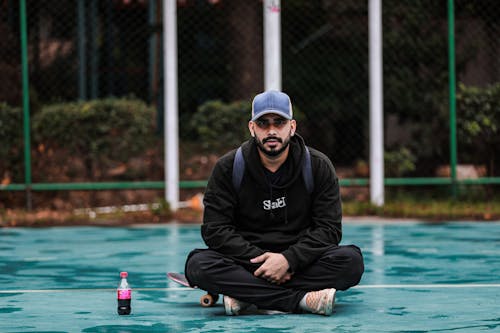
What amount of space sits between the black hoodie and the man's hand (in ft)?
0.28

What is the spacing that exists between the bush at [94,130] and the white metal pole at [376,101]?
299cm

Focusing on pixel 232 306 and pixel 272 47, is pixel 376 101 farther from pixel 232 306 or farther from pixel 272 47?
pixel 232 306

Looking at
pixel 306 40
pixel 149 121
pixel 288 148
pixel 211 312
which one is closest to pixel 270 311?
pixel 211 312

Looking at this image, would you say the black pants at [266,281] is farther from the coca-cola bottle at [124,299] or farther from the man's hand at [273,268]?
the coca-cola bottle at [124,299]

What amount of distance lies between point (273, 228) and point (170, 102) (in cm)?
777

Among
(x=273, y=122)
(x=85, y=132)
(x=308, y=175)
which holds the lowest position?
(x=308, y=175)

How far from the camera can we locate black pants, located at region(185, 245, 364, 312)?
7281 mm

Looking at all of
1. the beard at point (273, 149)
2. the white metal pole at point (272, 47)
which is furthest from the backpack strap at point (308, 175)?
the white metal pole at point (272, 47)

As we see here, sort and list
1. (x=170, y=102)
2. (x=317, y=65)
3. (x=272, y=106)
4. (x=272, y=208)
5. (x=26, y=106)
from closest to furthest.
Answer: (x=272, y=106) < (x=272, y=208) < (x=170, y=102) < (x=26, y=106) < (x=317, y=65)

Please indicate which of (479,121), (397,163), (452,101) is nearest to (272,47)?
(397,163)

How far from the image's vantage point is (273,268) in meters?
7.23

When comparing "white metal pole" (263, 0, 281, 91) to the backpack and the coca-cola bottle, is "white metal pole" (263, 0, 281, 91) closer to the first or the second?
the backpack

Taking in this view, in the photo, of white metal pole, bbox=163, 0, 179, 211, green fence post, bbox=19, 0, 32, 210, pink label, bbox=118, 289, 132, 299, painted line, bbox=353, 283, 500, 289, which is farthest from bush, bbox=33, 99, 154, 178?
pink label, bbox=118, 289, 132, 299

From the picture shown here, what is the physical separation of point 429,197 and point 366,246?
4.90 metres
